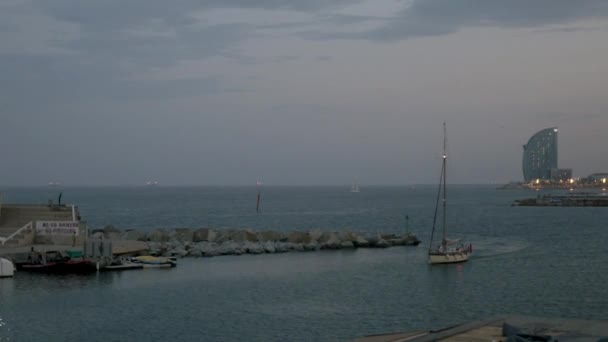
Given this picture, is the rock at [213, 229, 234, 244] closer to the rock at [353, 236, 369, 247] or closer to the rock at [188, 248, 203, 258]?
the rock at [188, 248, 203, 258]

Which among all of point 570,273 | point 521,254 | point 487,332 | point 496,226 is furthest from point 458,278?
point 496,226

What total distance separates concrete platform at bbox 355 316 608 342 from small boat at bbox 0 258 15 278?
66.5 ft

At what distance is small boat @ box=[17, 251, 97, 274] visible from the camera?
3086 cm

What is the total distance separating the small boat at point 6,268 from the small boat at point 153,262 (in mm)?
5604

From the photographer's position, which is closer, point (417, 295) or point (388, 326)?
point (388, 326)

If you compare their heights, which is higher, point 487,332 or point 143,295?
point 487,332

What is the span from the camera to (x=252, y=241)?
43938 millimetres

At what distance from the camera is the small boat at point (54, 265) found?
101 ft

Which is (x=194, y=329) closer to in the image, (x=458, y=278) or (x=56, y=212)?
(x=458, y=278)

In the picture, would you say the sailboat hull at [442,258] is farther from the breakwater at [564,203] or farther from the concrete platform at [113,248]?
the breakwater at [564,203]

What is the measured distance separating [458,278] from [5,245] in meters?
19.3

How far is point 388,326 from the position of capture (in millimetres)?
20781

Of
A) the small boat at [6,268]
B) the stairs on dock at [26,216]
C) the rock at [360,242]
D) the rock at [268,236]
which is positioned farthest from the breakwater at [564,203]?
the small boat at [6,268]

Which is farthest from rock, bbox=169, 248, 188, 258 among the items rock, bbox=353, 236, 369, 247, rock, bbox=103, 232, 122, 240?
rock, bbox=353, 236, 369, 247
